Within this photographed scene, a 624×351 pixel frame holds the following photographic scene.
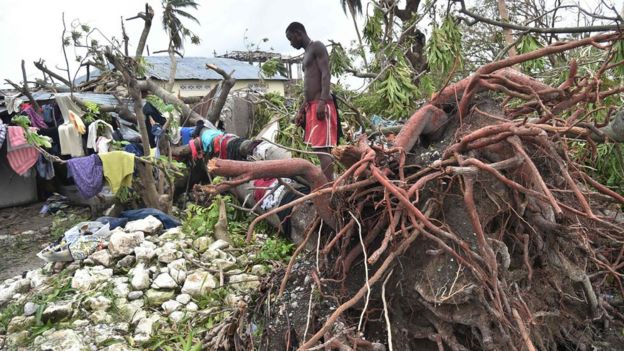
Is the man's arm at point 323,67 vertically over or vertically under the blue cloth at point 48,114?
over

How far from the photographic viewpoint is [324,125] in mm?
4434

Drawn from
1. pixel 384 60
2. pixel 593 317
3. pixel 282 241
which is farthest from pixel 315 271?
pixel 384 60

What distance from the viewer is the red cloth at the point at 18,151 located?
6.60 m

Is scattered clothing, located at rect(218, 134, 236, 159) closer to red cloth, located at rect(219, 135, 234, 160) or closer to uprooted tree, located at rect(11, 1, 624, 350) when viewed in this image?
red cloth, located at rect(219, 135, 234, 160)

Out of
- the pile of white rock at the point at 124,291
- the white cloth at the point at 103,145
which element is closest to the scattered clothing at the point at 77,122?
the white cloth at the point at 103,145

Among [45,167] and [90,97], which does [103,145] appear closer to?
[45,167]

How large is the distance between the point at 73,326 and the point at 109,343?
428mm

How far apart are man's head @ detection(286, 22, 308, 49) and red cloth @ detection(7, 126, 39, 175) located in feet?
14.8

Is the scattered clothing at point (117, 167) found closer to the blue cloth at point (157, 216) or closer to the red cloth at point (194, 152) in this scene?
the blue cloth at point (157, 216)

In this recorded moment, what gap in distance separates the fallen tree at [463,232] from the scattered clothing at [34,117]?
21.5 feet

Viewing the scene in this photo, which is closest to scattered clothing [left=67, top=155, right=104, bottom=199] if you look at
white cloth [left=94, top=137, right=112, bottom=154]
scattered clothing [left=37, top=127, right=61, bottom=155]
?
white cloth [left=94, top=137, right=112, bottom=154]

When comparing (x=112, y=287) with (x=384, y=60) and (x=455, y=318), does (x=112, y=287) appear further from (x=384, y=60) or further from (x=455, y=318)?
(x=384, y=60)

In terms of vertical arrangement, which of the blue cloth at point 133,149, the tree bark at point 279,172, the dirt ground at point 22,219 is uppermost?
the tree bark at point 279,172

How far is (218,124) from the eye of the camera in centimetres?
754
